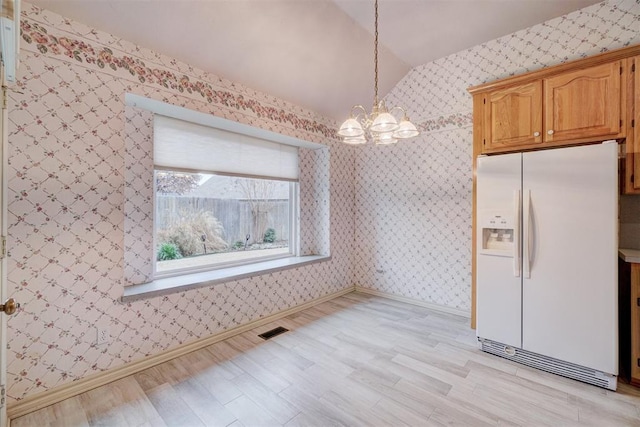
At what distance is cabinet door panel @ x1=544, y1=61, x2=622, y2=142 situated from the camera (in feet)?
7.14

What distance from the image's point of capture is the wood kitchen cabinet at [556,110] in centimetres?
218

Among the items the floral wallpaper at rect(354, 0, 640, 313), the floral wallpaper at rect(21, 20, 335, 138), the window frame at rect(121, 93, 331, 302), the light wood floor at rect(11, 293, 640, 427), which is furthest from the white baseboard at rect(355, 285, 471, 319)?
the floral wallpaper at rect(21, 20, 335, 138)

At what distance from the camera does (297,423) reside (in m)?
1.71

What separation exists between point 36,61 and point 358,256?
407 centimetres

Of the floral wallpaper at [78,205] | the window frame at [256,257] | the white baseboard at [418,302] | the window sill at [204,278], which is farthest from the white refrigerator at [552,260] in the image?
the floral wallpaper at [78,205]

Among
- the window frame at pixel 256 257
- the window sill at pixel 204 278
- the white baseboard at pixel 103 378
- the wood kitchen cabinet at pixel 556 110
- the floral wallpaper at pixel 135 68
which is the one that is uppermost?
the floral wallpaper at pixel 135 68

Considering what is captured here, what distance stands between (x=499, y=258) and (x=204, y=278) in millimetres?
2828

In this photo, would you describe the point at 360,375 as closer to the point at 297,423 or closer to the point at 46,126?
the point at 297,423

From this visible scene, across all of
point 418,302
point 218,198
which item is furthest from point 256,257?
point 418,302

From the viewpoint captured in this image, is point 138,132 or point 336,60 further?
point 336,60

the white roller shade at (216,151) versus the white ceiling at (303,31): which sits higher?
the white ceiling at (303,31)

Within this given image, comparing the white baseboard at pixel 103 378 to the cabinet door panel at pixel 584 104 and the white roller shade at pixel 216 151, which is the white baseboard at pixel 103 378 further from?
the cabinet door panel at pixel 584 104

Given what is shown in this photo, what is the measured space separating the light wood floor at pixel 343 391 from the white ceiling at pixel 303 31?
2727 millimetres

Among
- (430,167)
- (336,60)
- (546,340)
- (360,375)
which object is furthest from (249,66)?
(546,340)
